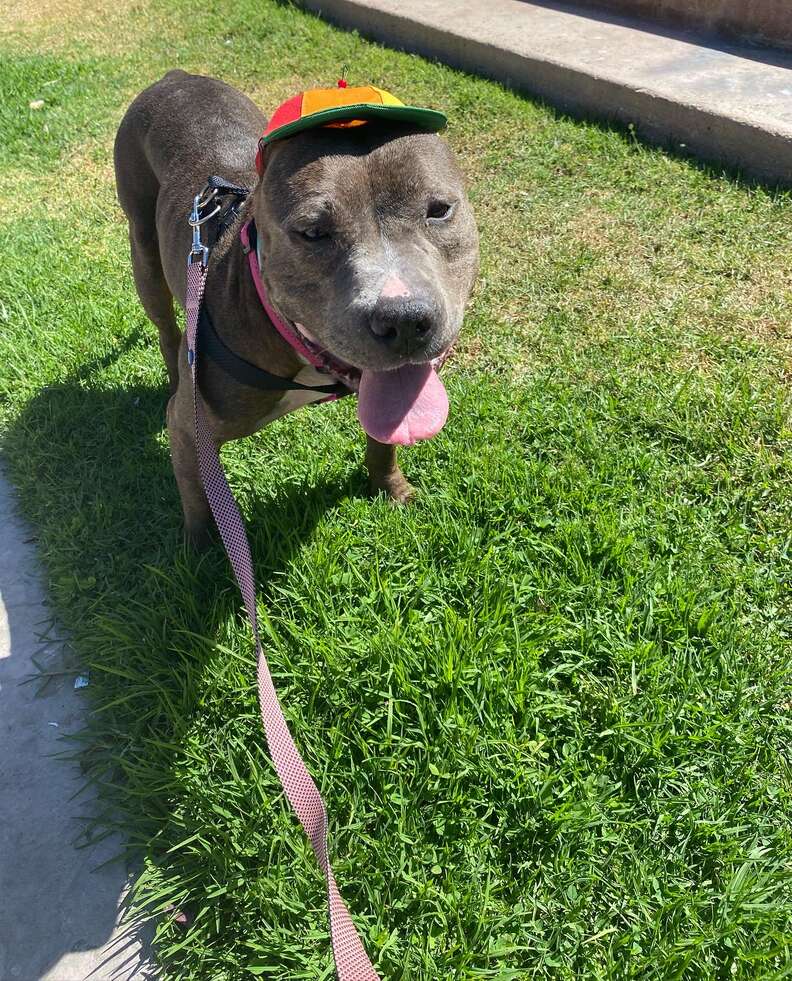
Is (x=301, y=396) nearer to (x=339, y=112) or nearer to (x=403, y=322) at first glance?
(x=403, y=322)

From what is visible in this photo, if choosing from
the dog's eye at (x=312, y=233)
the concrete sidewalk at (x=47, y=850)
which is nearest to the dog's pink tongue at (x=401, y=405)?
the dog's eye at (x=312, y=233)

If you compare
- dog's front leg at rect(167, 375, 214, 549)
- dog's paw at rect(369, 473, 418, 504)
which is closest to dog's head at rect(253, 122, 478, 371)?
dog's front leg at rect(167, 375, 214, 549)

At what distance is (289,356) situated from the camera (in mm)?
2436

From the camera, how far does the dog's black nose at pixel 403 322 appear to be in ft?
6.15

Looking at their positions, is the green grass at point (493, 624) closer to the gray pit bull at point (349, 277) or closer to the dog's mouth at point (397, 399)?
the gray pit bull at point (349, 277)

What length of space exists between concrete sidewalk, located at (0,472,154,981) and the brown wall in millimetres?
6635

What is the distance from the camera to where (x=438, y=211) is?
2186mm

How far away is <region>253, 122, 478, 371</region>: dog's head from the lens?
1.94 m

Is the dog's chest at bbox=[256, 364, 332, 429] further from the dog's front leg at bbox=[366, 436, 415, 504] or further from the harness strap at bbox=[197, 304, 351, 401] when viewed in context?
the dog's front leg at bbox=[366, 436, 415, 504]

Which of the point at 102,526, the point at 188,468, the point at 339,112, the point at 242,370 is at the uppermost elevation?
the point at 339,112

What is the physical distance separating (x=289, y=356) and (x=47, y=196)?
14.7 feet

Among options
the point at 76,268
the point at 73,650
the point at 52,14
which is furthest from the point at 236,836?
the point at 52,14

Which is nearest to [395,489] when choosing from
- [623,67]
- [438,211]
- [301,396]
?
[301,396]

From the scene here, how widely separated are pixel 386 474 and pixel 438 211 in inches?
44.3
